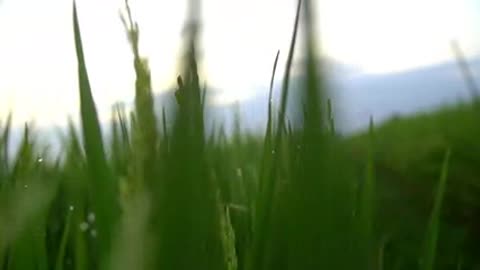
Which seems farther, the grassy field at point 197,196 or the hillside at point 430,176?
the hillside at point 430,176

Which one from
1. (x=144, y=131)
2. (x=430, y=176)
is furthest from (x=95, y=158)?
(x=430, y=176)

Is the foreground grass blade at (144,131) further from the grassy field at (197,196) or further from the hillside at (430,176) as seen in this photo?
the hillside at (430,176)

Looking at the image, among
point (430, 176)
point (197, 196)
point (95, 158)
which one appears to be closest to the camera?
point (197, 196)

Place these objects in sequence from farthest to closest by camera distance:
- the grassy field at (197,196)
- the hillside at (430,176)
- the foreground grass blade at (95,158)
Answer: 1. the hillside at (430,176)
2. the foreground grass blade at (95,158)
3. the grassy field at (197,196)

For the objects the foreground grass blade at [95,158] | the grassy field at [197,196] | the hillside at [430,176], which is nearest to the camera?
the grassy field at [197,196]

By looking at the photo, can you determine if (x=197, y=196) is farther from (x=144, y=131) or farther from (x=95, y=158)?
(x=95, y=158)

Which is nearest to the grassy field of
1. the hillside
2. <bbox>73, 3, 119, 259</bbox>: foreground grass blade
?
<bbox>73, 3, 119, 259</bbox>: foreground grass blade

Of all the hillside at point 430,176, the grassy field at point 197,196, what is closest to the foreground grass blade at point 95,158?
the grassy field at point 197,196

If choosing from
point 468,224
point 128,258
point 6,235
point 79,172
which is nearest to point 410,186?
point 468,224

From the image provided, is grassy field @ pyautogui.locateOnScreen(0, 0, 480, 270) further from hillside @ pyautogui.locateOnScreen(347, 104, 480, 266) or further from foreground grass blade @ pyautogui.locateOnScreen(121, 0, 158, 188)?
hillside @ pyautogui.locateOnScreen(347, 104, 480, 266)

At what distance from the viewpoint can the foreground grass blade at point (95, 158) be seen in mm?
264

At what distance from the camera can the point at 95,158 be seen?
27cm

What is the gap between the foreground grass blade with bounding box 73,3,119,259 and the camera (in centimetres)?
26

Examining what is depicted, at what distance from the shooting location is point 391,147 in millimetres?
2482
